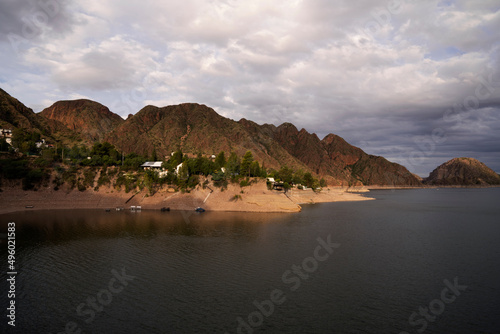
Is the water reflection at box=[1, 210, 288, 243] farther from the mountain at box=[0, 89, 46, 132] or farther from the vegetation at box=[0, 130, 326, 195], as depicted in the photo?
the mountain at box=[0, 89, 46, 132]

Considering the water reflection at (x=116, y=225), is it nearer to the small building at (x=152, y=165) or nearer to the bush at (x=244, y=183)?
the bush at (x=244, y=183)

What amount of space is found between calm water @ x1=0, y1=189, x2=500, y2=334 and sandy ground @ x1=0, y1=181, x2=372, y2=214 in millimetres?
33398

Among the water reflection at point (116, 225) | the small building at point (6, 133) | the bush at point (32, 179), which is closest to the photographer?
the water reflection at point (116, 225)

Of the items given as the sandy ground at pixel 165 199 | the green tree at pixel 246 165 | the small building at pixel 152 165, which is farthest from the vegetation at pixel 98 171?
the small building at pixel 152 165

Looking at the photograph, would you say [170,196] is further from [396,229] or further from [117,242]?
[396,229]

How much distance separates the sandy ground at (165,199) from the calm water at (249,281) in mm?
33398

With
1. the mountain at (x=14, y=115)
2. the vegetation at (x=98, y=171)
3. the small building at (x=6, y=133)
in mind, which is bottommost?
the vegetation at (x=98, y=171)

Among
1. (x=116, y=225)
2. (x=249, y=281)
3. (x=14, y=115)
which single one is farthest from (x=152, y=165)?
(x=249, y=281)

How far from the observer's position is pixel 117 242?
48.2m

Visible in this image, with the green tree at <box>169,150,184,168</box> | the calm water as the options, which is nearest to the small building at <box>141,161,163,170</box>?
the green tree at <box>169,150,184,168</box>

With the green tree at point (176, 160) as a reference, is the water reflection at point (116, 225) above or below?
below

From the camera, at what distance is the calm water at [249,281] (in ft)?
74.9

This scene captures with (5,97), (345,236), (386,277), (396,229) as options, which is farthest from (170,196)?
(5,97)

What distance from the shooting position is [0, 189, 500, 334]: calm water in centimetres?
2283
